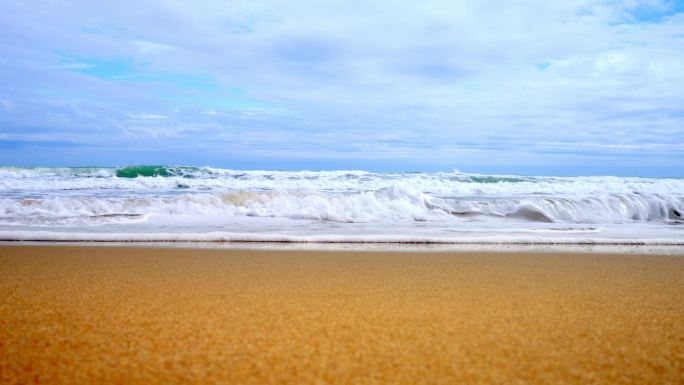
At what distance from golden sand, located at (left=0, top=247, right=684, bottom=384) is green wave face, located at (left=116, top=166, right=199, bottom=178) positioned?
1960 cm

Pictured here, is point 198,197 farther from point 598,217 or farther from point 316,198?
point 598,217

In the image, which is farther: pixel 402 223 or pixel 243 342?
pixel 402 223

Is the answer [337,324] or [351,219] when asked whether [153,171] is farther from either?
[337,324]

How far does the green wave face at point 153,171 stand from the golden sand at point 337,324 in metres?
19.6

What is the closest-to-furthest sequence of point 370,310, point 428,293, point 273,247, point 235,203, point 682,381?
point 682,381 < point 370,310 < point 428,293 < point 273,247 < point 235,203

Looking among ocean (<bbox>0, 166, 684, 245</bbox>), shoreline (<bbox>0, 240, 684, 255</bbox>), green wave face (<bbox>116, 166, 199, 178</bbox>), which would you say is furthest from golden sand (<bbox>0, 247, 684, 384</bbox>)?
green wave face (<bbox>116, 166, 199, 178</bbox>)

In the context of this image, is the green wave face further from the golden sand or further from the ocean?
the golden sand

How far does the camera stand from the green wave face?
72.8 ft

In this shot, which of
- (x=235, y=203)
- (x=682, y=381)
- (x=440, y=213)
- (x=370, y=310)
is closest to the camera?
(x=682, y=381)

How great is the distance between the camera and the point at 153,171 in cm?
2311

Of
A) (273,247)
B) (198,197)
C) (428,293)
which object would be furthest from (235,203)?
(428,293)

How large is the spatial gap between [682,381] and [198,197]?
30.6ft

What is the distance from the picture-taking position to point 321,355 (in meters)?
1.49

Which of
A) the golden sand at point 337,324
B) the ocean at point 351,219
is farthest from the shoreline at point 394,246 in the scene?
the golden sand at point 337,324
